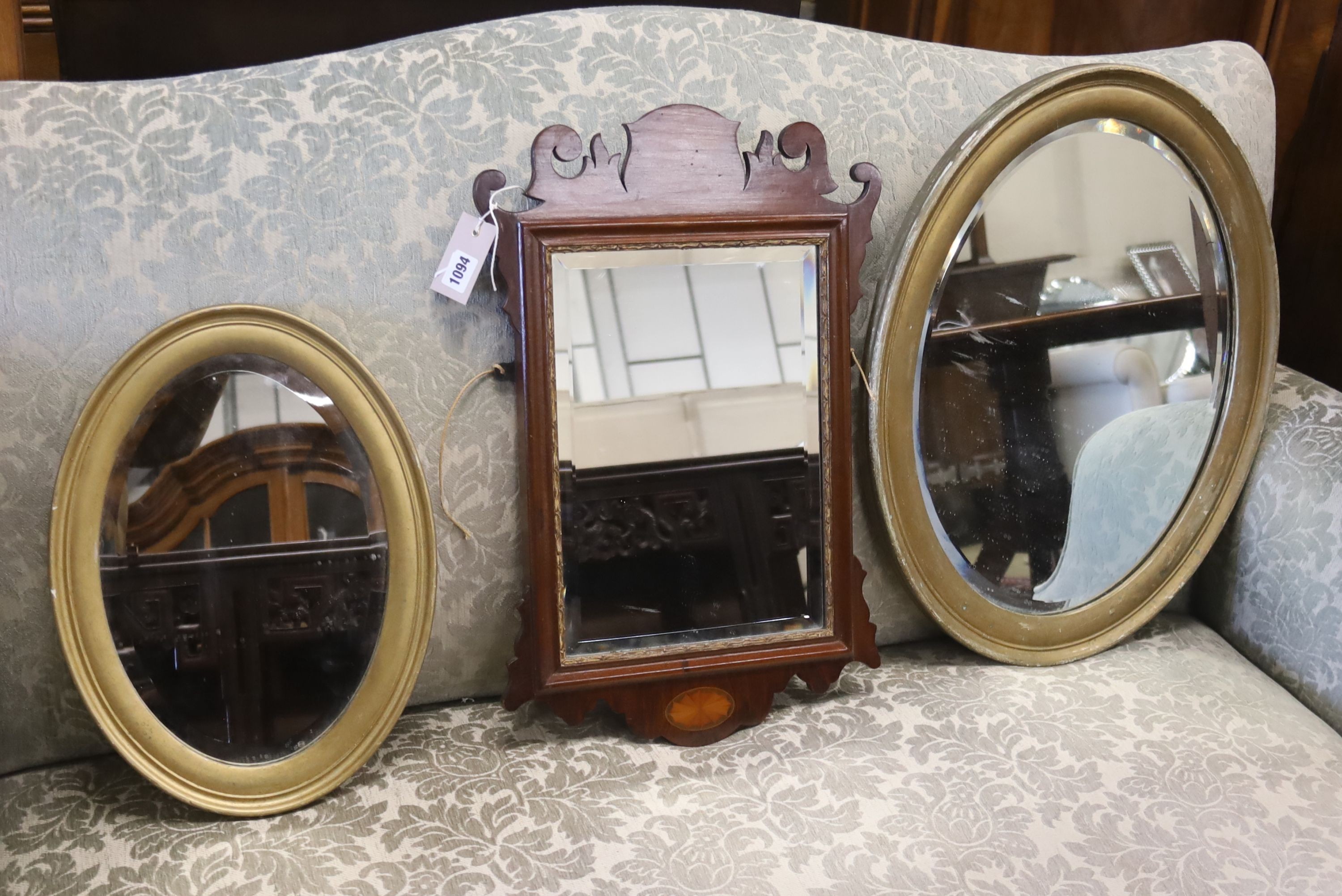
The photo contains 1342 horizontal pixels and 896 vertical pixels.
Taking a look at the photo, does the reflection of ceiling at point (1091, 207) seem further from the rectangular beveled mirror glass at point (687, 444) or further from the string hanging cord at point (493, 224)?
the string hanging cord at point (493, 224)

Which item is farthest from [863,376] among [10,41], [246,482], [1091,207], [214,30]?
[214,30]

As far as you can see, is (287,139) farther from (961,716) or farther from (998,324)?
(961,716)

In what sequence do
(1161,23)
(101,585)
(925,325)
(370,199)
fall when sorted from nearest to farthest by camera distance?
(101,585) < (370,199) < (925,325) < (1161,23)

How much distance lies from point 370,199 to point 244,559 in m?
0.40

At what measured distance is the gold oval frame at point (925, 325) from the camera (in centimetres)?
112

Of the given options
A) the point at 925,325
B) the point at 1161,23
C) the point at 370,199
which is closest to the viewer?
the point at 370,199

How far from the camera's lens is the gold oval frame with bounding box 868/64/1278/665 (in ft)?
3.69

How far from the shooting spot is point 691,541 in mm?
1100

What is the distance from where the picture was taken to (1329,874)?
0.91m

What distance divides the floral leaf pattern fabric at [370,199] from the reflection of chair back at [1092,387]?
0.25 m

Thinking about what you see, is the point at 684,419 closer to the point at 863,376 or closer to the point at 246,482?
the point at 863,376

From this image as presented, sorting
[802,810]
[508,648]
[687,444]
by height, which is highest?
[687,444]

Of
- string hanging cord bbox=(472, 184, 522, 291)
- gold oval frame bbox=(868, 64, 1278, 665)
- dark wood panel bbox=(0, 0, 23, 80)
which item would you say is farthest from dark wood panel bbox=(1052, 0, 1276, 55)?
dark wood panel bbox=(0, 0, 23, 80)

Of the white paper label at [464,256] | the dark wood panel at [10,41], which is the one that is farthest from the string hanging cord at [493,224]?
the dark wood panel at [10,41]
